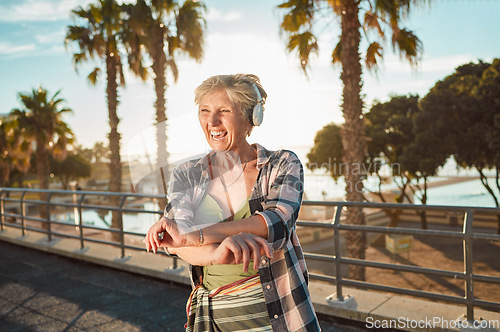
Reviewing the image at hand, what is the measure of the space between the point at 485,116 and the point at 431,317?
19.9 meters

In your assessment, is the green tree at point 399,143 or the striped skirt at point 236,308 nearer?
the striped skirt at point 236,308

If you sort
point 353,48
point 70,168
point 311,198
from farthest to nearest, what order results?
1. point 70,168
2. point 311,198
3. point 353,48

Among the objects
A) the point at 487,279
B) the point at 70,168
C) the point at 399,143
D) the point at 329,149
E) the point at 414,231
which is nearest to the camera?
the point at 487,279

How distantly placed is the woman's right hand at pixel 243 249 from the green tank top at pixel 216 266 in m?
0.32

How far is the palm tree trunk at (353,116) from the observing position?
943cm

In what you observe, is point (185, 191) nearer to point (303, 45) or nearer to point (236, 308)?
→ point (236, 308)

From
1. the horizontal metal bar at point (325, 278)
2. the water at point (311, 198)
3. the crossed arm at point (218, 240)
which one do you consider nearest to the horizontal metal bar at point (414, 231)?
the water at point (311, 198)

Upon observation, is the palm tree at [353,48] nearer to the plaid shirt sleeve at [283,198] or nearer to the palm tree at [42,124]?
the plaid shirt sleeve at [283,198]

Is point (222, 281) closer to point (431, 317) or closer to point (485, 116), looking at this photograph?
point (431, 317)

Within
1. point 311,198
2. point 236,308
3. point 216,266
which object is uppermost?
point 216,266

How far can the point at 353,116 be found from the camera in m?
9.66

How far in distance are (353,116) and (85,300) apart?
23.9 feet

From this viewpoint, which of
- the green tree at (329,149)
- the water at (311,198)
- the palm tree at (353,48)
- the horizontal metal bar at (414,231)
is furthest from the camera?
the green tree at (329,149)

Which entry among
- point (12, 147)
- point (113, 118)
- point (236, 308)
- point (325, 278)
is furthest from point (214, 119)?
point (12, 147)
